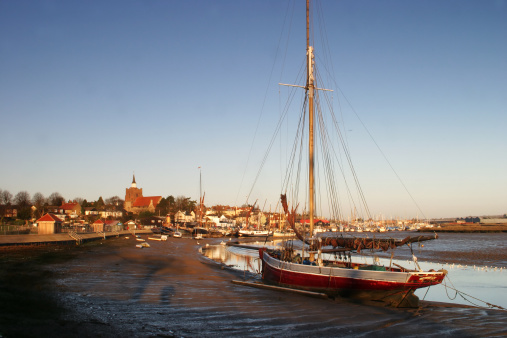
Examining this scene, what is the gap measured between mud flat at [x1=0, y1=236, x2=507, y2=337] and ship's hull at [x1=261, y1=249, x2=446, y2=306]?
38.9 inches

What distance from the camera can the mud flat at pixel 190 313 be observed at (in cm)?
1246

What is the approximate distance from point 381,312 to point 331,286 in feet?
12.3

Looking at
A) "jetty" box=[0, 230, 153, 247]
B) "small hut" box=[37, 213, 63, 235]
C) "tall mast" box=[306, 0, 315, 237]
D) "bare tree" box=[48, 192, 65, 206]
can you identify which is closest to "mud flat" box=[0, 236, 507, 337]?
"tall mast" box=[306, 0, 315, 237]

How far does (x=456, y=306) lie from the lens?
20.3m

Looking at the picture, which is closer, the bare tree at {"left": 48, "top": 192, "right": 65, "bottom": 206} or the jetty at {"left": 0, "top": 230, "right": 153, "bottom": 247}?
the jetty at {"left": 0, "top": 230, "right": 153, "bottom": 247}

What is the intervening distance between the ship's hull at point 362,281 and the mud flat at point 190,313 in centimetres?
99

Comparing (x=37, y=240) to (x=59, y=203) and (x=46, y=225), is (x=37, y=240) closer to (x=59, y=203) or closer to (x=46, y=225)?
(x=46, y=225)

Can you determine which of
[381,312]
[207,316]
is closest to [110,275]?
[207,316]

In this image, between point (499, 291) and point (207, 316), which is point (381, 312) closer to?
point (207, 316)

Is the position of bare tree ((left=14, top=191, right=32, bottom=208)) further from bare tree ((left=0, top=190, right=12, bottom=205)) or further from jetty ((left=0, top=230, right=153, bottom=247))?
jetty ((left=0, top=230, right=153, bottom=247))

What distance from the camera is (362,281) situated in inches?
790

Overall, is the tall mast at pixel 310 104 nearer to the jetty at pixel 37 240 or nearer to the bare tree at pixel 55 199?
the jetty at pixel 37 240

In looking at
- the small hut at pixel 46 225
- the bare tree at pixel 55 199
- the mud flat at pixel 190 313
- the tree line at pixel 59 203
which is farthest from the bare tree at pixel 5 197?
the mud flat at pixel 190 313

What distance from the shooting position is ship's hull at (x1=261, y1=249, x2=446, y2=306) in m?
19.0
